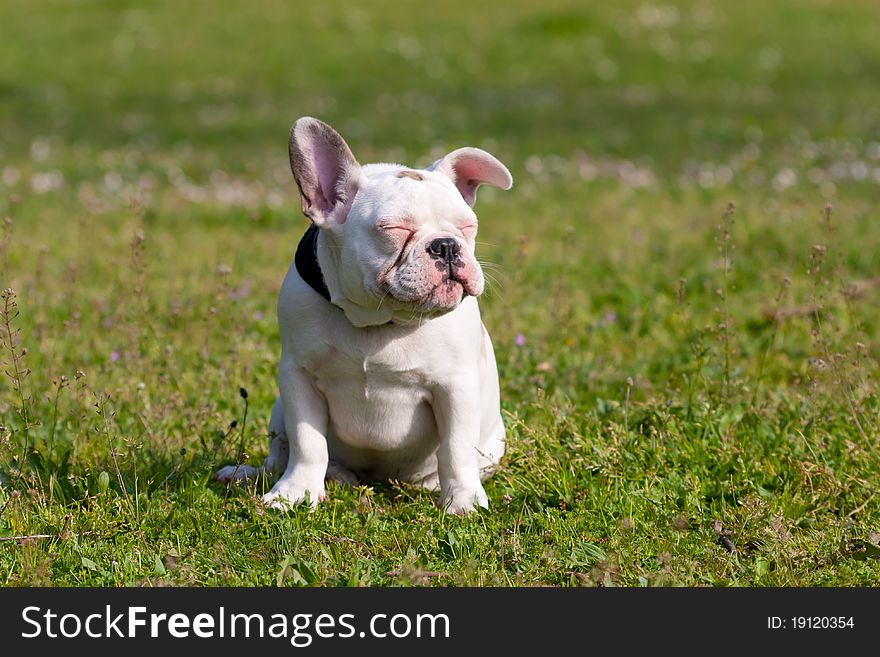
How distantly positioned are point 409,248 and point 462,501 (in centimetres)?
98

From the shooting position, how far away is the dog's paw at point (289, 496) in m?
4.21

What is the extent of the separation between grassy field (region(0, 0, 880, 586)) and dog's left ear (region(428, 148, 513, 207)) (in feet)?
2.71

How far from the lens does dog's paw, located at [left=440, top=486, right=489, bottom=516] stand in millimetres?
4270

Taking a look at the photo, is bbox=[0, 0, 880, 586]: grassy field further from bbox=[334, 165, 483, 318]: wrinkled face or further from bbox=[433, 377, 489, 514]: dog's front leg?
bbox=[334, 165, 483, 318]: wrinkled face

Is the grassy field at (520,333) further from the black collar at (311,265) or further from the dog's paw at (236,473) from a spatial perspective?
the black collar at (311,265)

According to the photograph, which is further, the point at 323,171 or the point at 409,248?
the point at 323,171

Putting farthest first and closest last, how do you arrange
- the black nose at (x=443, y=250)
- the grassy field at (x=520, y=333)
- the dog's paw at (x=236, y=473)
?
the dog's paw at (x=236, y=473) → the grassy field at (x=520, y=333) → the black nose at (x=443, y=250)

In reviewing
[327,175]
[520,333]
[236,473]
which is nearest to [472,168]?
[327,175]

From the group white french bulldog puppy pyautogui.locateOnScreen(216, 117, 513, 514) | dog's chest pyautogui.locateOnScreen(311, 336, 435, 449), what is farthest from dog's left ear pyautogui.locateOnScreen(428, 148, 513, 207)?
dog's chest pyautogui.locateOnScreen(311, 336, 435, 449)

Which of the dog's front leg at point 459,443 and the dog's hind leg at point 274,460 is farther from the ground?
the dog's front leg at point 459,443

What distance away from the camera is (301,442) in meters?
4.30

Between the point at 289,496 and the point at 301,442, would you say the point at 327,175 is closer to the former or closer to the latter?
the point at 301,442

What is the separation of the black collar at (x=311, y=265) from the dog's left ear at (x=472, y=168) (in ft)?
1.62

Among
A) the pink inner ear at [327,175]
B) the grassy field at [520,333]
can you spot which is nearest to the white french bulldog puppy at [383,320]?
the pink inner ear at [327,175]
